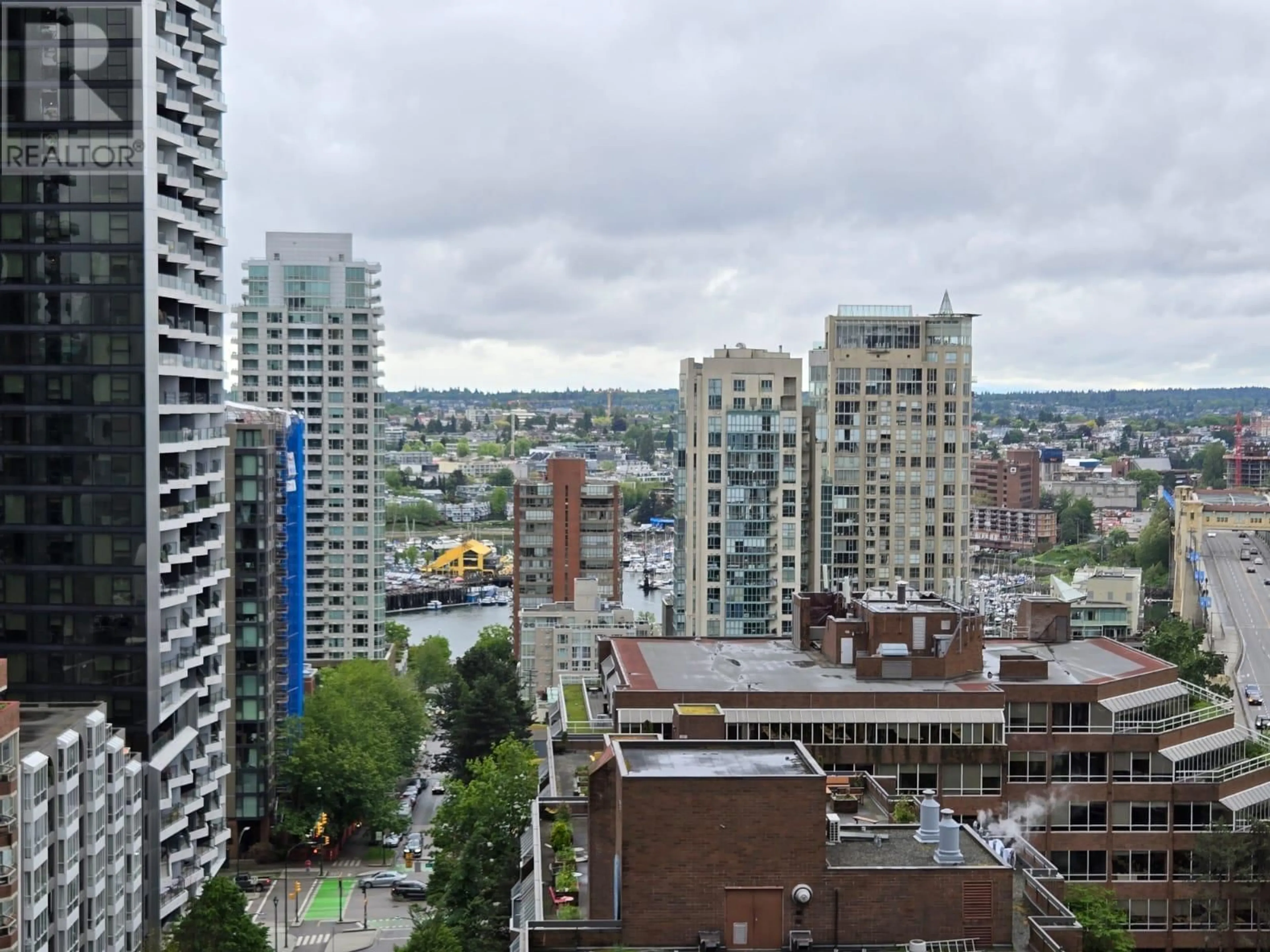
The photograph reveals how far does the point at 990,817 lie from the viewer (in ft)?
161

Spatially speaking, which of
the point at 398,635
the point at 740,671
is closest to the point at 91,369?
the point at 740,671

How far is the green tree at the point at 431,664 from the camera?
121000 millimetres

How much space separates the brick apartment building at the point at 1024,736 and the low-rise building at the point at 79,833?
15728 millimetres

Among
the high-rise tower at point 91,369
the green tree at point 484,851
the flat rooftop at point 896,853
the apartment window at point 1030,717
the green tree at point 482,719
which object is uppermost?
the high-rise tower at point 91,369

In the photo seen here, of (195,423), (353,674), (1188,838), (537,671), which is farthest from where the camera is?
Result: (537,671)

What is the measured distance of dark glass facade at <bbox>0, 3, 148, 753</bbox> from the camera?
182ft

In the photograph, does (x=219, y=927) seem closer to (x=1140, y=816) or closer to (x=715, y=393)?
(x=1140, y=816)

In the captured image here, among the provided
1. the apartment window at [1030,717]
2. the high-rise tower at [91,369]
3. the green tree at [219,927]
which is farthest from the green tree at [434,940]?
the apartment window at [1030,717]

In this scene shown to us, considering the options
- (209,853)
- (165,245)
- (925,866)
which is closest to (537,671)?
(209,853)

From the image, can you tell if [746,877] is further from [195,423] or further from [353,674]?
[353,674]

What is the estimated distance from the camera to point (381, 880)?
2827 inches

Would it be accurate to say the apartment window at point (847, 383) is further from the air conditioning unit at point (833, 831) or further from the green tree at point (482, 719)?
the air conditioning unit at point (833, 831)

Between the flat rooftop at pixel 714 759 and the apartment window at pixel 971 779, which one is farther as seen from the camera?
the apartment window at pixel 971 779

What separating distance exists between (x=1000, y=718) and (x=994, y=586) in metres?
139
